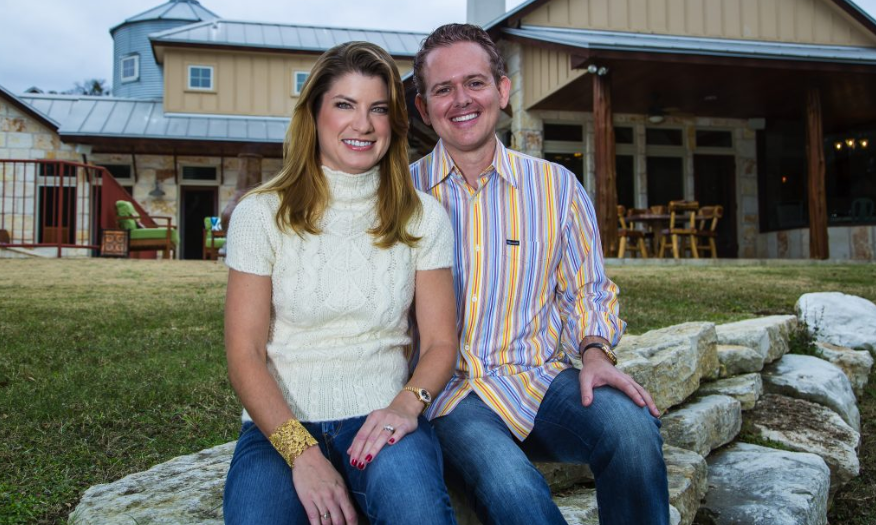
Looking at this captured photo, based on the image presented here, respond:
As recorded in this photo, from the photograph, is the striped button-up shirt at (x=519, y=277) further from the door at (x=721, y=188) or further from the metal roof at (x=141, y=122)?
the metal roof at (x=141, y=122)

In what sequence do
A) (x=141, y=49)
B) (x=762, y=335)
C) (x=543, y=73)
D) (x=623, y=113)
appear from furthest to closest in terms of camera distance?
1. (x=141, y=49)
2. (x=623, y=113)
3. (x=543, y=73)
4. (x=762, y=335)

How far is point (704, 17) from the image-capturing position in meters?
12.8

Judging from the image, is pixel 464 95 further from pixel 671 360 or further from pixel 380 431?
pixel 671 360

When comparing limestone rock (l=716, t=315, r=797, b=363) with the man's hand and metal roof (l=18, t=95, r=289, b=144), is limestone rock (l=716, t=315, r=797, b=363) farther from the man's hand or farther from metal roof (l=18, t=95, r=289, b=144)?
metal roof (l=18, t=95, r=289, b=144)

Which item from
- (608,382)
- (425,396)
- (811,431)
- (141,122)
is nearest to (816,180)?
(811,431)

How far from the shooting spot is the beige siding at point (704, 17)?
1262 centimetres

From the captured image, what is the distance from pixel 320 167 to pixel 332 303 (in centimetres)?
40

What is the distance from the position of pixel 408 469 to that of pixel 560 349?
910mm

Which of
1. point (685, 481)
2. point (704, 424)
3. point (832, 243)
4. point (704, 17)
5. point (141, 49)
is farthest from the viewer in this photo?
point (141, 49)

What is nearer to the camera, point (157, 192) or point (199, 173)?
point (157, 192)

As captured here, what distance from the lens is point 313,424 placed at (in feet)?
5.42

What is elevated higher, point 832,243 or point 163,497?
point 832,243

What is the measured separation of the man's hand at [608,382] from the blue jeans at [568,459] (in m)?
0.02

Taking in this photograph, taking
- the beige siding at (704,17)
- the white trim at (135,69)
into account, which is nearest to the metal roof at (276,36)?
the beige siding at (704,17)
